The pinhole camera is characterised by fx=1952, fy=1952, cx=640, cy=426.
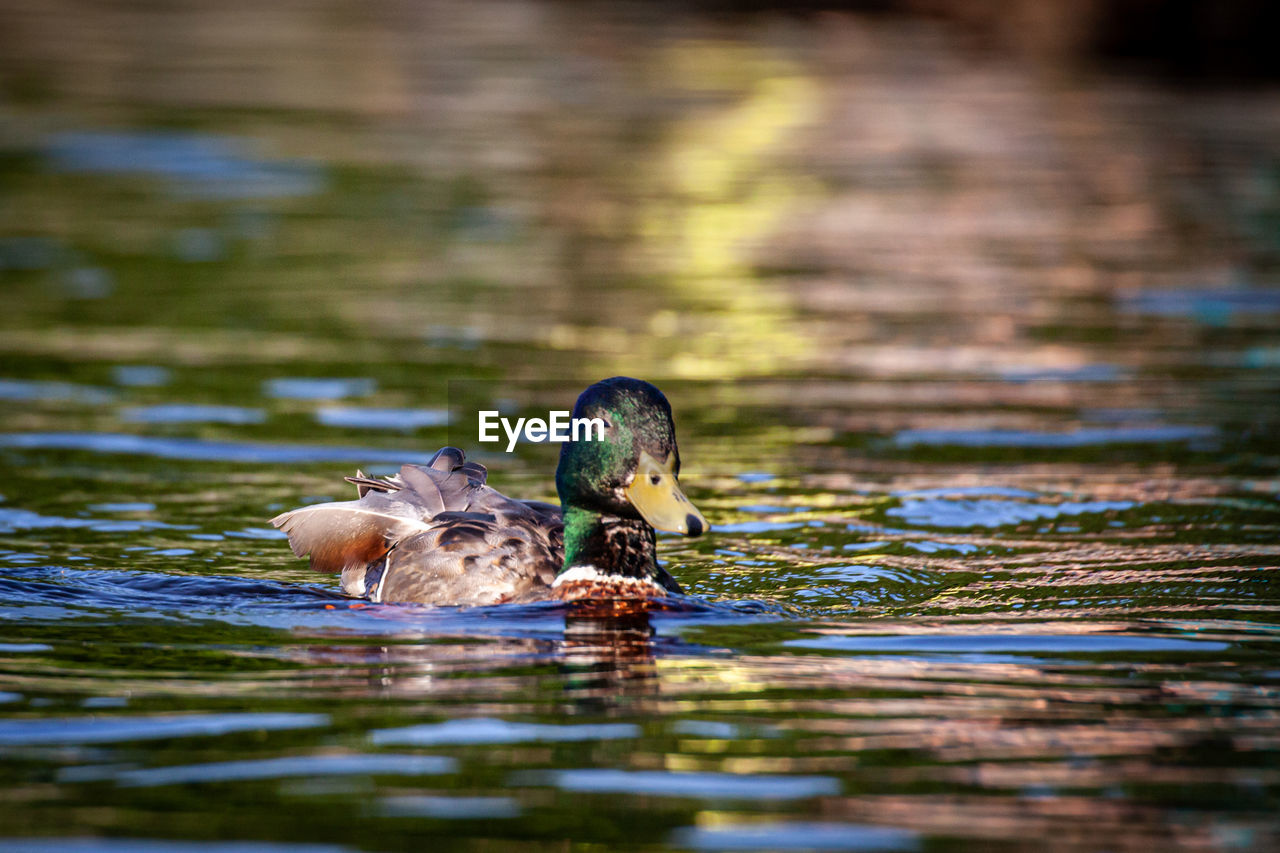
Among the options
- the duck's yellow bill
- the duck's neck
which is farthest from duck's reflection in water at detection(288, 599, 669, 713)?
the duck's yellow bill

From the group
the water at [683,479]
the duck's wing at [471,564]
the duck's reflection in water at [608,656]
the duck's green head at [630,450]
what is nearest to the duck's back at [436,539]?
the duck's wing at [471,564]

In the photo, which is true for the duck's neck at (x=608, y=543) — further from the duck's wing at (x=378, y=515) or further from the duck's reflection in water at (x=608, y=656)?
the duck's wing at (x=378, y=515)

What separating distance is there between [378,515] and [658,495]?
4.61 feet

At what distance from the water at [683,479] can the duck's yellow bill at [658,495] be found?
0.48m

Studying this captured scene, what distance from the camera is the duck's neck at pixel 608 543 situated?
7.87m

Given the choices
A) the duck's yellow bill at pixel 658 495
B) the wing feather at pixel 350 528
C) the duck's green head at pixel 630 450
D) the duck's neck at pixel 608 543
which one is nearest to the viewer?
the duck's yellow bill at pixel 658 495

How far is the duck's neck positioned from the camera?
25.8ft

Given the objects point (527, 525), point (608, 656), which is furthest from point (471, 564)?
point (608, 656)

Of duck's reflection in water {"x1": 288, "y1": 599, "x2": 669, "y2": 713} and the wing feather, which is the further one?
the wing feather

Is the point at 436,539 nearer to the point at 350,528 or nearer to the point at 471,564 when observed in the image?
the point at 471,564

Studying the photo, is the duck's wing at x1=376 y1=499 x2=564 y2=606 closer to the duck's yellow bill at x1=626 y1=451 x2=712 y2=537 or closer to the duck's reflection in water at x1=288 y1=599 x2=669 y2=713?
the duck's reflection in water at x1=288 y1=599 x2=669 y2=713

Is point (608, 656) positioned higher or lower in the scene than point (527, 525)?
lower

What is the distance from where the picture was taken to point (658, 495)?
764 cm

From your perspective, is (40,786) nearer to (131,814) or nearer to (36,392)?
(131,814)
